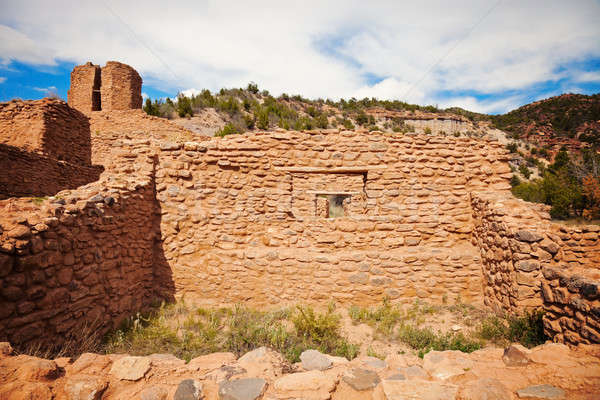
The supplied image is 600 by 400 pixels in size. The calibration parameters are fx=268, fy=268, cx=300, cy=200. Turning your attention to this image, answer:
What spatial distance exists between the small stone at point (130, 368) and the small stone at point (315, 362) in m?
1.31

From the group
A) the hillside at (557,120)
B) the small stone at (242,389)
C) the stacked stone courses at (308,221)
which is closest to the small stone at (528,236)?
the stacked stone courses at (308,221)

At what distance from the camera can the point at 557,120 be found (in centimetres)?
3597

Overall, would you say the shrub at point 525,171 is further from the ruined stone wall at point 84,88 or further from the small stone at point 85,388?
the ruined stone wall at point 84,88

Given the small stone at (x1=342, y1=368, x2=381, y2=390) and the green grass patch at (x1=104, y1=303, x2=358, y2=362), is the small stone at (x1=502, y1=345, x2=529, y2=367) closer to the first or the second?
the small stone at (x1=342, y1=368, x2=381, y2=390)

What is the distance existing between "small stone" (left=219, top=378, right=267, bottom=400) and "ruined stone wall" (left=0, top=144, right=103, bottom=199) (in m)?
7.69

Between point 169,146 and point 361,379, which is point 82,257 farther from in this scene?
point 361,379

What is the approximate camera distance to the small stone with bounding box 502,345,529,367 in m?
2.17

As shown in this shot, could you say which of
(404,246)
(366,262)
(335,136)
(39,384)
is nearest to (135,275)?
(39,384)

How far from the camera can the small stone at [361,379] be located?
1963 mm

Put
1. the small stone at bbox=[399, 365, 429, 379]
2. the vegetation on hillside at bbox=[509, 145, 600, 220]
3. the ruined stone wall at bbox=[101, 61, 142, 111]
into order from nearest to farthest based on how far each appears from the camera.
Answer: the small stone at bbox=[399, 365, 429, 379] → the vegetation on hillside at bbox=[509, 145, 600, 220] → the ruined stone wall at bbox=[101, 61, 142, 111]

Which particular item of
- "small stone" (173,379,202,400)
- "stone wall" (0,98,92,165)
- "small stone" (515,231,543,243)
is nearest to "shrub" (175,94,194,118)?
"stone wall" (0,98,92,165)

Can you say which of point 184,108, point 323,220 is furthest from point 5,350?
point 184,108

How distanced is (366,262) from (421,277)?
42.7 inches

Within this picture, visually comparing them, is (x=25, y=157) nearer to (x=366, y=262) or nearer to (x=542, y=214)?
(x=366, y=262)
